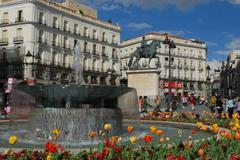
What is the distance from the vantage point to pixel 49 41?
60.7 m

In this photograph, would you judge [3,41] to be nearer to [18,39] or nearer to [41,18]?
[18,39]

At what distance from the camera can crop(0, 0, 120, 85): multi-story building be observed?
57.7 m

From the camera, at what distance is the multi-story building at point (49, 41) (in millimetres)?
57656

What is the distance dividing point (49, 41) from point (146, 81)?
30981 millimetres

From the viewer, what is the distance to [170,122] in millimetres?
15164

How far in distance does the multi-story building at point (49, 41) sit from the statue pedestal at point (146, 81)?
869 inches

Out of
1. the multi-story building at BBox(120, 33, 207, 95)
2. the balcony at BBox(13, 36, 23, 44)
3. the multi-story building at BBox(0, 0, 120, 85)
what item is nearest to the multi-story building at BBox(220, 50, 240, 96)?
the multi-story building at BBox(120, 33, 207, 95)

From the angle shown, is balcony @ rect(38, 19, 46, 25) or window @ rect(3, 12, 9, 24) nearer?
balcony @ rect(38, 19, 46, 25)

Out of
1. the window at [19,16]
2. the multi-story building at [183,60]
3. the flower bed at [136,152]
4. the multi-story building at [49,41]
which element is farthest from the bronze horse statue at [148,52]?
the multi-story building at [183,60]

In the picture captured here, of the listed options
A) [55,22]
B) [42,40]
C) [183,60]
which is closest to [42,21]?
[42,40]

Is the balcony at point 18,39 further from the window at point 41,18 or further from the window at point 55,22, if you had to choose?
the window at point 55,22

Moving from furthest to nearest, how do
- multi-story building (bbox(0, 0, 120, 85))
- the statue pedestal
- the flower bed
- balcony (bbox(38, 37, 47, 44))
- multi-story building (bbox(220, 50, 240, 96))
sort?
multi-story building (bbox(220, 50, 240, 96)) < balcony (bbox(38, 37, 47, 44)) < multi-story building (bbox(0, 0, 120, 85)) < the statue pedestal < the flower bed

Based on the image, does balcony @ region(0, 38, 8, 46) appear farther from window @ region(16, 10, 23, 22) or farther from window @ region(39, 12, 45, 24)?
window @ region(39, 12, 45, 24)

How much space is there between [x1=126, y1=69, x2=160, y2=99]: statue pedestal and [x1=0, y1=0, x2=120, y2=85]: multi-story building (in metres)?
22.1
